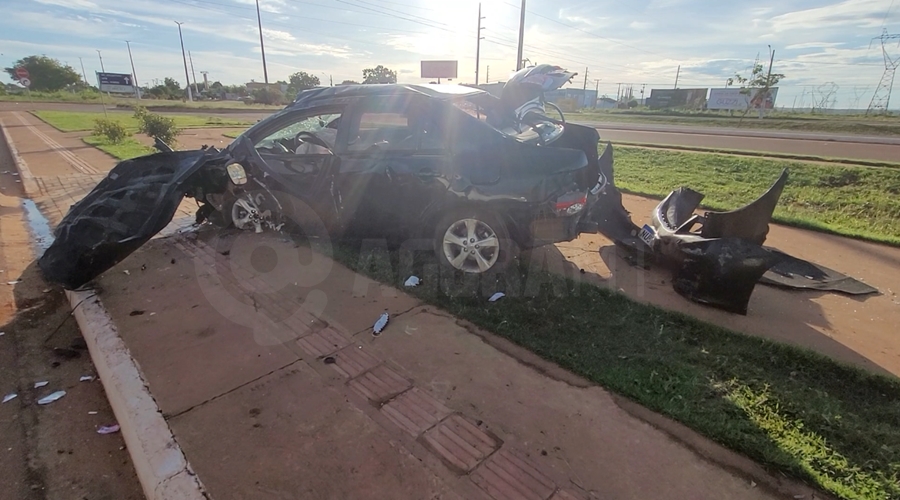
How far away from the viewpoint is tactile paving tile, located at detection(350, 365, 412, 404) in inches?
110

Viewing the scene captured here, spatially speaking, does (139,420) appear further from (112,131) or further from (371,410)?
(112,131)

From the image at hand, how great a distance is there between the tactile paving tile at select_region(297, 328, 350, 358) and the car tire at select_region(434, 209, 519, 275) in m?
1.31

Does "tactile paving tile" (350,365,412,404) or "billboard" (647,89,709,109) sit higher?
"billboard" (647,89,709,109)

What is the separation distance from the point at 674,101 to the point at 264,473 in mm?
56861

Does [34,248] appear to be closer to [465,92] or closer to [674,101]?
[465,92]

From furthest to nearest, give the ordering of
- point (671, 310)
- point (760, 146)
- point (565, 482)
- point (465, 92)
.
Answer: point (760, 146) < point (465, 92) < point (671, 310) < point (565, 482)

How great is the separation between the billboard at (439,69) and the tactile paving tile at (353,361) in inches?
2007

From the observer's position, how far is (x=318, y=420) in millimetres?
2584

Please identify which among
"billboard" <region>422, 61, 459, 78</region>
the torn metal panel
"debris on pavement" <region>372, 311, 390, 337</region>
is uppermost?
"billboard" <region>422, 61, 459, 78</region>

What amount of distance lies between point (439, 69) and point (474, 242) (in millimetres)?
51914

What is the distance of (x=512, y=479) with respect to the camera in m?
2.21

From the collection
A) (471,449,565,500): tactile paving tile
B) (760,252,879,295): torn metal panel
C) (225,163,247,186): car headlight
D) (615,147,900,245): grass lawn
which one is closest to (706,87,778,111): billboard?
(615,147,900,245): grass lawn

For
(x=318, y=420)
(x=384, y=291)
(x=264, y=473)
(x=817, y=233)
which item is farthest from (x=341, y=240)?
(x=817, y=233)

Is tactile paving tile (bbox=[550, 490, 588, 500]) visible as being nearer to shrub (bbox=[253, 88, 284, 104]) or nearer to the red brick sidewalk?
the red brick sidewalk
